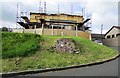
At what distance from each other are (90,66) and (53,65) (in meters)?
2.47

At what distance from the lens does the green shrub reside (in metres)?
16.2

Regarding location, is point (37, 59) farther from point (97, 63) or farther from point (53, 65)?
point (97, 63)

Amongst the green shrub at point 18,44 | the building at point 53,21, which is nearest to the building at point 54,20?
the building at point 53,21

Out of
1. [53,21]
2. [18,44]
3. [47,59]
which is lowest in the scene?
[47,59]

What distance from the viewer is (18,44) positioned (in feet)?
59.2

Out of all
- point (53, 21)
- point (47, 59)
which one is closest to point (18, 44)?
point (47, 59)

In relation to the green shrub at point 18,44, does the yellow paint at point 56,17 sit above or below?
above

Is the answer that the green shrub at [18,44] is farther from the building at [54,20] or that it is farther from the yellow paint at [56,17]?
the yellow paint at [56,17]

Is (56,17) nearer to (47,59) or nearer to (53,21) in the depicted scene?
(53,21)

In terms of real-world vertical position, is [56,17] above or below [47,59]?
above

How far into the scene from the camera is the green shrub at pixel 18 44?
16.2 m

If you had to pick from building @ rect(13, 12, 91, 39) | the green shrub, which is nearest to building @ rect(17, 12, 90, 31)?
building @ rect(13, 12, 91, 39)

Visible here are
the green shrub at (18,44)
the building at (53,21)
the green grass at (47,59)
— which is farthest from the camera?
the building at (53,21)

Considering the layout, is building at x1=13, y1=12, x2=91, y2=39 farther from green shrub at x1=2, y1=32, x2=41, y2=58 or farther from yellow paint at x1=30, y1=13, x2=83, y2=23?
green shrub at x1=2, y1=32, x2=41, y2=58
